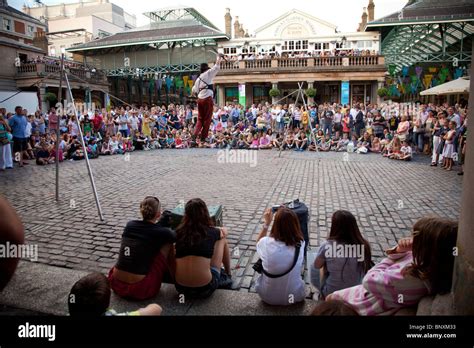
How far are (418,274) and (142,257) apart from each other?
2444mm

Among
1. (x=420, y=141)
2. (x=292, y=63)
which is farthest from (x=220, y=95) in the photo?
(x=420, y=141)

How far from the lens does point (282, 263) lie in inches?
127

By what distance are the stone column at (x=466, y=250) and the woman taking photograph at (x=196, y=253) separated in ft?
7.03

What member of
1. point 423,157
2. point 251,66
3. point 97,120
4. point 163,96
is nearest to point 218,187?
point 423,157

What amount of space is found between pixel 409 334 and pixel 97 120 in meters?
17.8

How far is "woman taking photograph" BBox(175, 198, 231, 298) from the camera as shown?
3420mm

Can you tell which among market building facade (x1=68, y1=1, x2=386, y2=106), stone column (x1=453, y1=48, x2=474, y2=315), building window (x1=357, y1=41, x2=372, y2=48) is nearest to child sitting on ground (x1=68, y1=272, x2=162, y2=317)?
stone column (x1=453, y1=48, x2=474, y2=315)

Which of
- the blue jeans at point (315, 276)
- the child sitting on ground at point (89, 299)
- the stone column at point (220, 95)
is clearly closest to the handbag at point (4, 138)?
the child sitting on ground at point (89, 299)

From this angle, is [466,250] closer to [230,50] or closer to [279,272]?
[279,272]

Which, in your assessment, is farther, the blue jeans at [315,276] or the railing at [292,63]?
the railing at [292,63]

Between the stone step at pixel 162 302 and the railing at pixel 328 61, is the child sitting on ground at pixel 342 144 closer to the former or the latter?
the railing at pixel 328 61

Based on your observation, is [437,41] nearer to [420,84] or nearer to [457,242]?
[420,84]

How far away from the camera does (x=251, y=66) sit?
30141mm

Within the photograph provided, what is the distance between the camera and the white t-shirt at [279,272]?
3.22 metres
